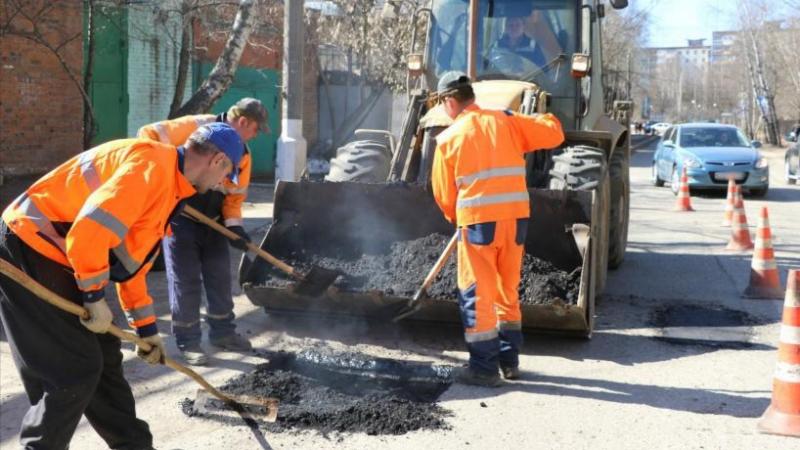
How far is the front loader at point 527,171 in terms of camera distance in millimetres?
6027

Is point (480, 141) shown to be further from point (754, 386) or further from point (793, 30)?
point (793, 30)

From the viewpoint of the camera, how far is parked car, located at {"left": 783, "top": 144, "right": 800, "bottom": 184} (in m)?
20.6

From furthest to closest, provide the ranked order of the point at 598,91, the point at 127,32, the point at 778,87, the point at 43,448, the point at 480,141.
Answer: the point at 778,87
the point at 127,32
the point at 598,91
the point at 480,141
the point at 43,448

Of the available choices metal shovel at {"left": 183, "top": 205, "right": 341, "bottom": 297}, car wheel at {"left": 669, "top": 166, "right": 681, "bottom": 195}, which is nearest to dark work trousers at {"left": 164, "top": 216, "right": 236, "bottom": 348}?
metal shovel at {"left": 183, "top": 205, "right": 341, "bottom": 297}

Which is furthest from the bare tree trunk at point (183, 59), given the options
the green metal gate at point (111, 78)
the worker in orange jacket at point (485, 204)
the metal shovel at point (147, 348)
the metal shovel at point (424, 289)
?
the metal shovel at point (147, 348)

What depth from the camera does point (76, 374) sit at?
344 centimetres

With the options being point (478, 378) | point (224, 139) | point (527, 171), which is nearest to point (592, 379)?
point (478, 378)

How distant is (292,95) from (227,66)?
4.44ft

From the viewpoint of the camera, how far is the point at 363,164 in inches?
294

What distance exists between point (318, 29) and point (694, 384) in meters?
16.0

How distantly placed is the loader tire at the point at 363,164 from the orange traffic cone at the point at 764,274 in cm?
339

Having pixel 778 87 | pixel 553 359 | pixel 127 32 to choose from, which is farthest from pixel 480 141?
pixel 778 87

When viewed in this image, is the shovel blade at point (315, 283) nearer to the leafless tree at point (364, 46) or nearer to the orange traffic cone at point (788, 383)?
the orange traffic cone at point (788, 383)

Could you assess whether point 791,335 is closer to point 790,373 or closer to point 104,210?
point 790,373
